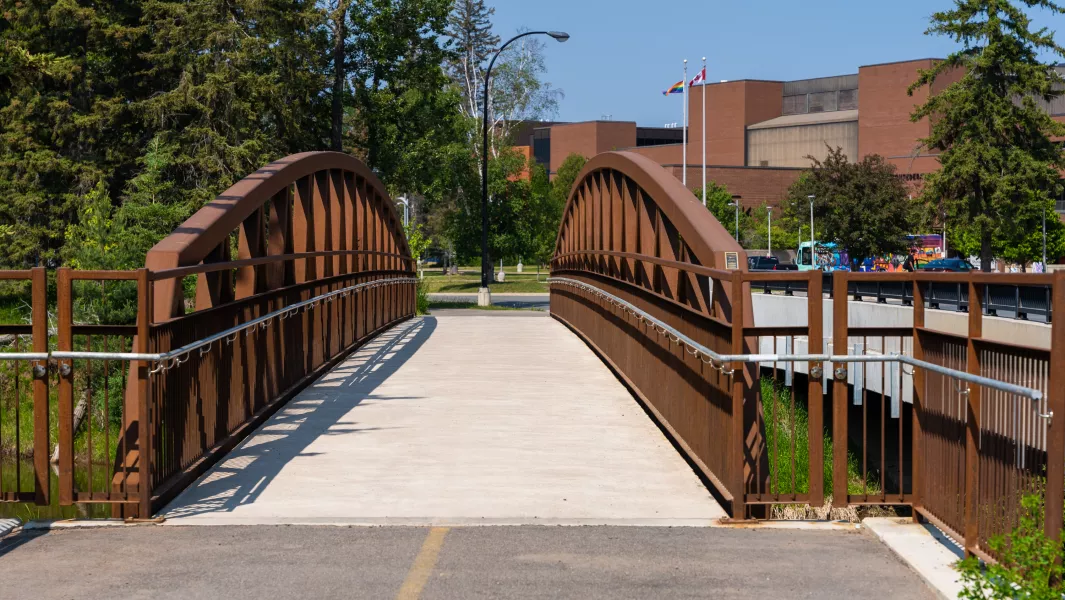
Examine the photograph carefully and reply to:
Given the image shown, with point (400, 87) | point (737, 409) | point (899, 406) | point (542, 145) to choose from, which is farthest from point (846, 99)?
point (737, 409)

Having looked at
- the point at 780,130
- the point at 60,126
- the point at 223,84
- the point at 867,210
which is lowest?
the point at 867,210

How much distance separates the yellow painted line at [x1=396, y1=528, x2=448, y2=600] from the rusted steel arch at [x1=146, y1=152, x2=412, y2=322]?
8.03 ft

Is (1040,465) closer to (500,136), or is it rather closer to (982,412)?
(982,412)

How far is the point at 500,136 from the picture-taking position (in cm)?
6738

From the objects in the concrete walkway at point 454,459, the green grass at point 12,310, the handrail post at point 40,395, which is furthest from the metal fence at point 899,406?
the green grass at point 12,310

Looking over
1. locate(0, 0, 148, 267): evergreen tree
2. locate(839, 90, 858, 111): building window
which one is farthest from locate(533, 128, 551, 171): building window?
locate(0, 0, 148, 267): evergreen tree

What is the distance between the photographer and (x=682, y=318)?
9.58 metres

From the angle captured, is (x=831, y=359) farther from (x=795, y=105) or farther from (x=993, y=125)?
(x=795, y=105)

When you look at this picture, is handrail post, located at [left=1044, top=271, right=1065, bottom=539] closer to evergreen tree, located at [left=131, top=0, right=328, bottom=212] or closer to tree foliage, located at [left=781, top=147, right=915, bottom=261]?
evergreen tree, located at [left=131, top=0, right=328, bottom=212]

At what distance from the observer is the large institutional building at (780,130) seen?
106 m

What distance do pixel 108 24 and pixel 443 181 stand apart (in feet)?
41.3

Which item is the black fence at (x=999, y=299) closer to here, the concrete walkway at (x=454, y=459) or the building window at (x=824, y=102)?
the concrete walkway at (x=454, y=459)

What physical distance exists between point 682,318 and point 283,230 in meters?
4.76

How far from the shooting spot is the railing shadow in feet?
25.6
